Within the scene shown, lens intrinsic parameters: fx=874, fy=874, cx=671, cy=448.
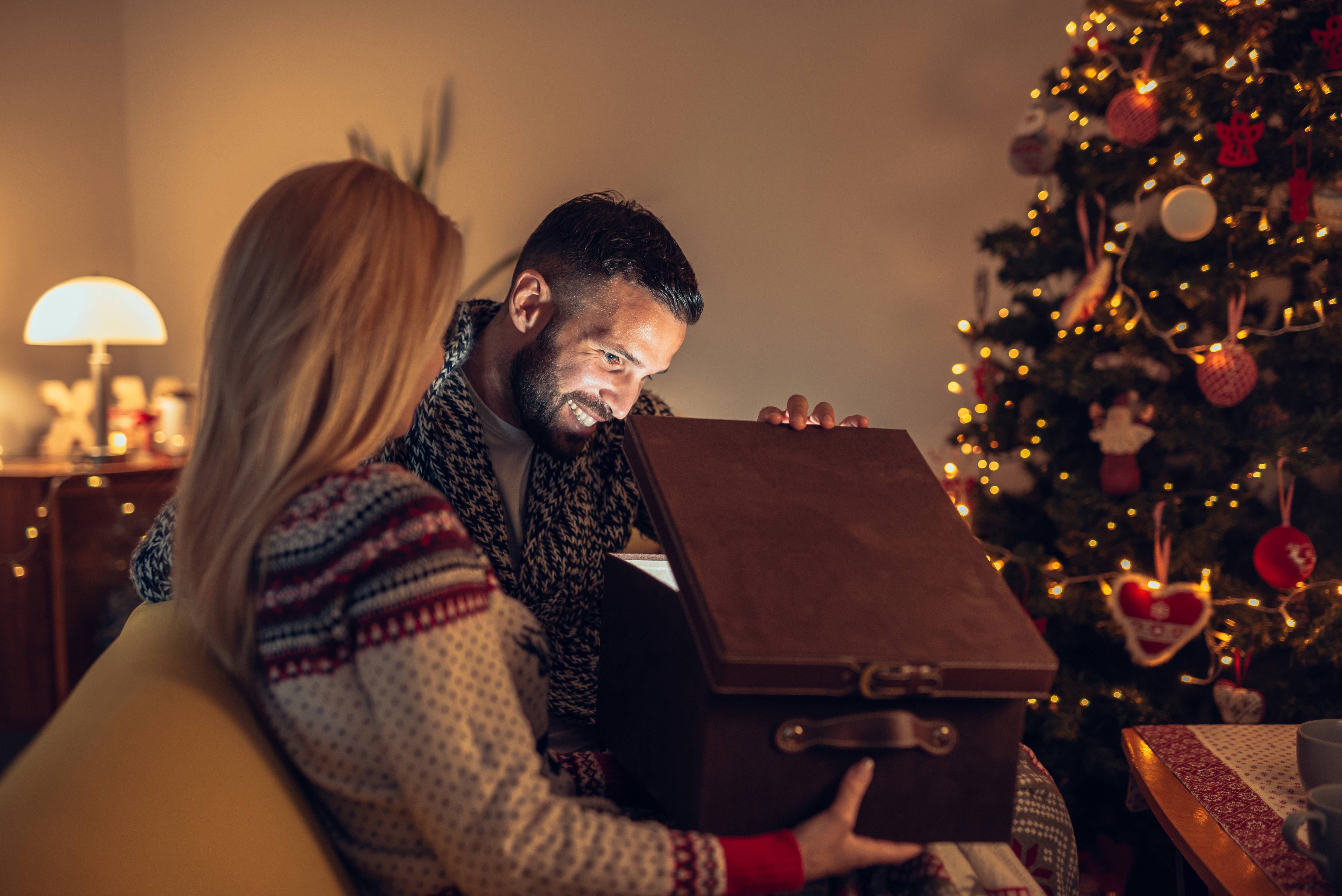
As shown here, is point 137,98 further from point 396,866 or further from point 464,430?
point 396,866

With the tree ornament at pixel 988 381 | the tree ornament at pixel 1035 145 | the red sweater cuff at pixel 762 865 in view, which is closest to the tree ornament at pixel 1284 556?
the tree ornament at pixel 988 381

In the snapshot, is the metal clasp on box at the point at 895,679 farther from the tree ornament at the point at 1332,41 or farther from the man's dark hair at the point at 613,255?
the tree ornament at the point at 1332,41

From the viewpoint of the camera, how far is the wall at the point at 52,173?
9.97 ft

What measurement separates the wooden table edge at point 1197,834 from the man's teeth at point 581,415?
2.82 ft

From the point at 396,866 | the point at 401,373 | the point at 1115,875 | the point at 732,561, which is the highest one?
the point at 401,373

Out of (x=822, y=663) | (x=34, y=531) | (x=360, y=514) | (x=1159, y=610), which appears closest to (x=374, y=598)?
(x=360, y=514)

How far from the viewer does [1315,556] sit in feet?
5.70

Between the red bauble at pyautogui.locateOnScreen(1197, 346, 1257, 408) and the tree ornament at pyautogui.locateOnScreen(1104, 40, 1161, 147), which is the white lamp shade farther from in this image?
the red bauble at pyautogui.locateOnScreen(1197, 346, 1257, 408)

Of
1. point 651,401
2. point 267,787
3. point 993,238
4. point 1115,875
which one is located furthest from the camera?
point 993,238

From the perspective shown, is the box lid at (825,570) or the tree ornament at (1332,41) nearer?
the box lid at (825,570)

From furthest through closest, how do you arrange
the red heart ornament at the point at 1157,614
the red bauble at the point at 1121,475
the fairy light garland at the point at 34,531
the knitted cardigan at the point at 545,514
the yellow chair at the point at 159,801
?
the fairy light garland at the point at 34,531 → the red bauble at the point at 1121,475 → the red heart ornament at the point at 1157,614 → the knitted cardigan at the point at 545,514 → the yellow chair at the point at 159,801

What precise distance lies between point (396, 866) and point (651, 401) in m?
0.96

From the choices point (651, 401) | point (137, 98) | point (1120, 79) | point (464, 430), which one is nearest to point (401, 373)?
point (464, 430)

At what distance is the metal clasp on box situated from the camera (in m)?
0.66
